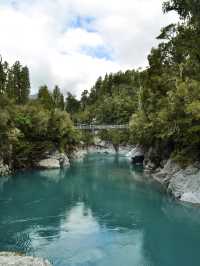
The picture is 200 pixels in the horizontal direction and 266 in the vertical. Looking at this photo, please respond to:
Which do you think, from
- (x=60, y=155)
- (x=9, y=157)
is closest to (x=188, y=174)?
(x=9, y=157)

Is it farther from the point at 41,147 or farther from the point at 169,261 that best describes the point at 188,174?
the point at 41,147

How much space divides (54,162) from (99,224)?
2666cm

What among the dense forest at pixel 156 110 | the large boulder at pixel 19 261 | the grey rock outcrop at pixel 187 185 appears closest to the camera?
the large boulder at pixel 19 261

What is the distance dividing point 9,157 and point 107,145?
1865 inches

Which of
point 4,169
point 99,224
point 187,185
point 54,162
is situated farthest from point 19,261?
point 54,162

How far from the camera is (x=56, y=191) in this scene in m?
29.9

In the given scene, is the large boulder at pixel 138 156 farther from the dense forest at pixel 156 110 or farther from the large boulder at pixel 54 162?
the large boulder at pixel 54 162

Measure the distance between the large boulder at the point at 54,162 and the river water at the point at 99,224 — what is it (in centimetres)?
Result: 1123

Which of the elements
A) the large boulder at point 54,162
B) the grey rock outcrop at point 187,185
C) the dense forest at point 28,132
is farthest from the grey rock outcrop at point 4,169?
the grey rock outcrop at point 187,185

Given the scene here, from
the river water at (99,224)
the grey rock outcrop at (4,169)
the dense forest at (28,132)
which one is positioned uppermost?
the dense forest at (28,132)

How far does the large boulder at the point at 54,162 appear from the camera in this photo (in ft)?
144

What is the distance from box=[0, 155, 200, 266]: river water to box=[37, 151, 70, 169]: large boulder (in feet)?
36.8

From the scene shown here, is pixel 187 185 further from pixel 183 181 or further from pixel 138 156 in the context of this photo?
pixel 138 156

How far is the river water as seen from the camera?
14.6m
